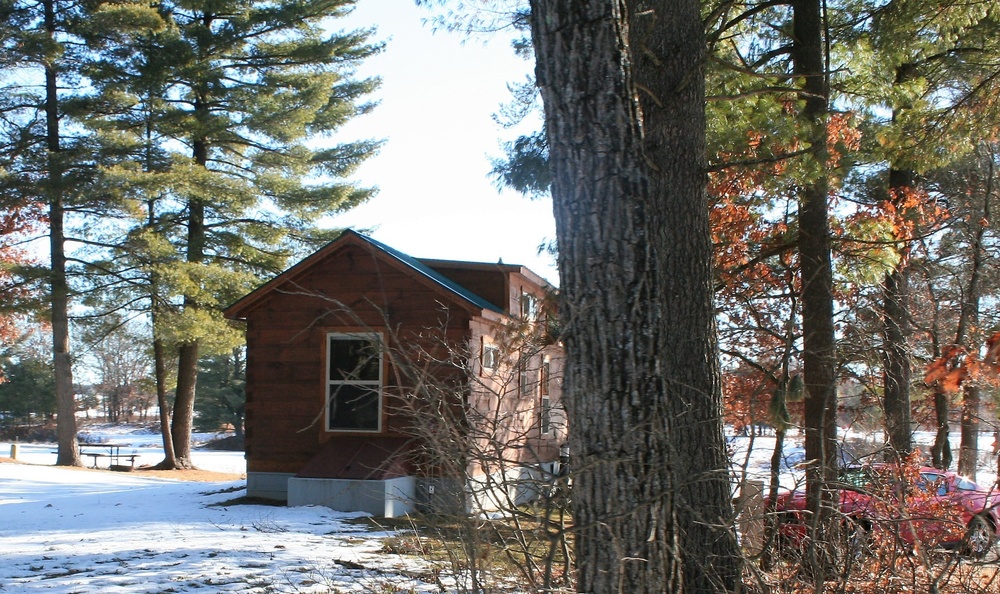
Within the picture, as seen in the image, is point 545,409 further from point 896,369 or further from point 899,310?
point 896,369

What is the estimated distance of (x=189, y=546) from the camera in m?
8.62

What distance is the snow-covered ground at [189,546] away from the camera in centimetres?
670

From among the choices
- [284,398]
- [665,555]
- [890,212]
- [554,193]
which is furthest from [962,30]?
[284,398]

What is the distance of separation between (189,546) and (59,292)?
17169mm

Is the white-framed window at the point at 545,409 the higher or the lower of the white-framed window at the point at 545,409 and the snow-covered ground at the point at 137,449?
the higher

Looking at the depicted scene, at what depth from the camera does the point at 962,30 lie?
398 inches

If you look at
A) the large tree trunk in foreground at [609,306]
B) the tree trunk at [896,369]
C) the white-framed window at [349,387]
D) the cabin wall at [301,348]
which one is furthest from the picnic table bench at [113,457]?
the large tree trunk in foreground at [609,306]

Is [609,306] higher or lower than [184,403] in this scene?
higher

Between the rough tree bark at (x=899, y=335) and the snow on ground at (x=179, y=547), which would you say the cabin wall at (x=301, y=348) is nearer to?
the snow on ground at (x=179, y=547)

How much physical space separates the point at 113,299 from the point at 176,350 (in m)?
2.57

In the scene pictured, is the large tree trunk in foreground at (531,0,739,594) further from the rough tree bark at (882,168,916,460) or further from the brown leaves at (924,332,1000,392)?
the rough tree bark at (882,168,916,460)

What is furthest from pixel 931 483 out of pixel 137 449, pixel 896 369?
pixel 137 449

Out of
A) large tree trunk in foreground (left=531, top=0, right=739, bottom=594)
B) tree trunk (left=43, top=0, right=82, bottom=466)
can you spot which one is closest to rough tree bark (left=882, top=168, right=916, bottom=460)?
large tree trunk in foreground (left=531, top=0, right=739, bottom=594)

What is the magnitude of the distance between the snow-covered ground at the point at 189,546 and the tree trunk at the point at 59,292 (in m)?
9.21
